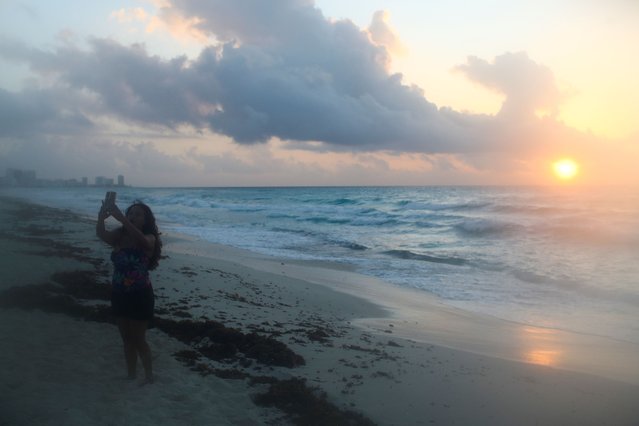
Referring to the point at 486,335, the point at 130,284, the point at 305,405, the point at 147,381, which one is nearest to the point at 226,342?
the point at 147,381

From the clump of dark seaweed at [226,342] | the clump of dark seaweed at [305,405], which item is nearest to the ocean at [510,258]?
the clump of dark seaweed at [226,342]

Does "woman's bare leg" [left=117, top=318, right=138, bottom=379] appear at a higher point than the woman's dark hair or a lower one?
lower

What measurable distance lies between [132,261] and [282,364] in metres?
2.17

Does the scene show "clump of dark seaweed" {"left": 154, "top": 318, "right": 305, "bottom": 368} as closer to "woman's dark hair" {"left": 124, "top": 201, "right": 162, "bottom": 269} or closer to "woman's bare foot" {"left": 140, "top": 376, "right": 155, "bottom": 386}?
"woman's bare foot" {"left": 140, "top": 376, "right": 155, "bottom": 386}

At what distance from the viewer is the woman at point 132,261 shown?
443cm

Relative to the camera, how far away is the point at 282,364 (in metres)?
5.56

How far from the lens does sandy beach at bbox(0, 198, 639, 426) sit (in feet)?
Result: 14.6

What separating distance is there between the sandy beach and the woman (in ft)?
2.26

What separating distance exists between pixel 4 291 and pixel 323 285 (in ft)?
23.7

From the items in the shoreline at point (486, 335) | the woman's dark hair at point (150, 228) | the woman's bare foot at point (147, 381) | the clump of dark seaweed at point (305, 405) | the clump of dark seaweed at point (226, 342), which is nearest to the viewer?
the clump of dark seaweed at point (305, 405)

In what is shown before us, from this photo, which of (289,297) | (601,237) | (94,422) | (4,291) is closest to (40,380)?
(94,422)

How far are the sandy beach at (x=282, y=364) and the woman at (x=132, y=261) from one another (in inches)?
27.1

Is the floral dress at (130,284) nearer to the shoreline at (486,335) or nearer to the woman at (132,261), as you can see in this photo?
the woman at (132,261)

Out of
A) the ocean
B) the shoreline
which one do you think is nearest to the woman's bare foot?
the shoreline
